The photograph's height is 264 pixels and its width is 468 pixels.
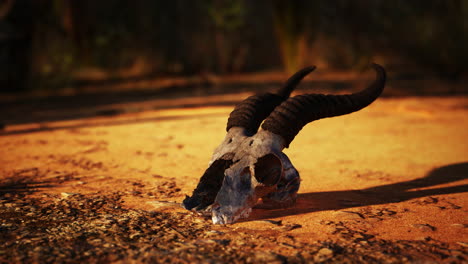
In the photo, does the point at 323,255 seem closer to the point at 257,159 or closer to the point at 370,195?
the point at 257,159

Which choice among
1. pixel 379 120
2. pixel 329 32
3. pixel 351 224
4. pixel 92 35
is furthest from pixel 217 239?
pixel 92 35

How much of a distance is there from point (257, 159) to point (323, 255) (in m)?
0.88

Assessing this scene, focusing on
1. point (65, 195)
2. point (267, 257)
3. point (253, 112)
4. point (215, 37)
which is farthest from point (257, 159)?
point (215, 37)

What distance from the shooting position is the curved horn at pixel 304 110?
3.26 meters

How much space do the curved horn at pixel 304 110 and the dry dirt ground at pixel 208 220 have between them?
58 centimetres

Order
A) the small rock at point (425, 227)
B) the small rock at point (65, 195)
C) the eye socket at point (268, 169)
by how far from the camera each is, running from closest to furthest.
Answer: the small rock at point (425, 227) < the eye socket at point (268, 169) < the small rock at point (65, 195)

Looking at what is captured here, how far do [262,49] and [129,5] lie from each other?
204 inches

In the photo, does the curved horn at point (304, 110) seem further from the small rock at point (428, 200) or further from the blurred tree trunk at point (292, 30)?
the blurred tree trunk at point (292, 30)

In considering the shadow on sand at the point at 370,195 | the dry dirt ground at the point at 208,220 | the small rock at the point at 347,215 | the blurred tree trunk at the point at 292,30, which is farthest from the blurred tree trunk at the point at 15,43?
the small rock at the point at 347,215

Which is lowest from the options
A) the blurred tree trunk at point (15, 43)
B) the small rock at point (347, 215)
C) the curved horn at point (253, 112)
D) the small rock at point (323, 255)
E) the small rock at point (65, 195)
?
the small rock at point (65, 195)

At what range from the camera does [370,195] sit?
368cm

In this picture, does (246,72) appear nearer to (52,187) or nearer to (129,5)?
(129,5)

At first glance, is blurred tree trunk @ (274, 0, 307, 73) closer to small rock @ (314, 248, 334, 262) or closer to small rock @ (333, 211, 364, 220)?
small rock @ (333, 211, 364, 220)

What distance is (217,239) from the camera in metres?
2.71
